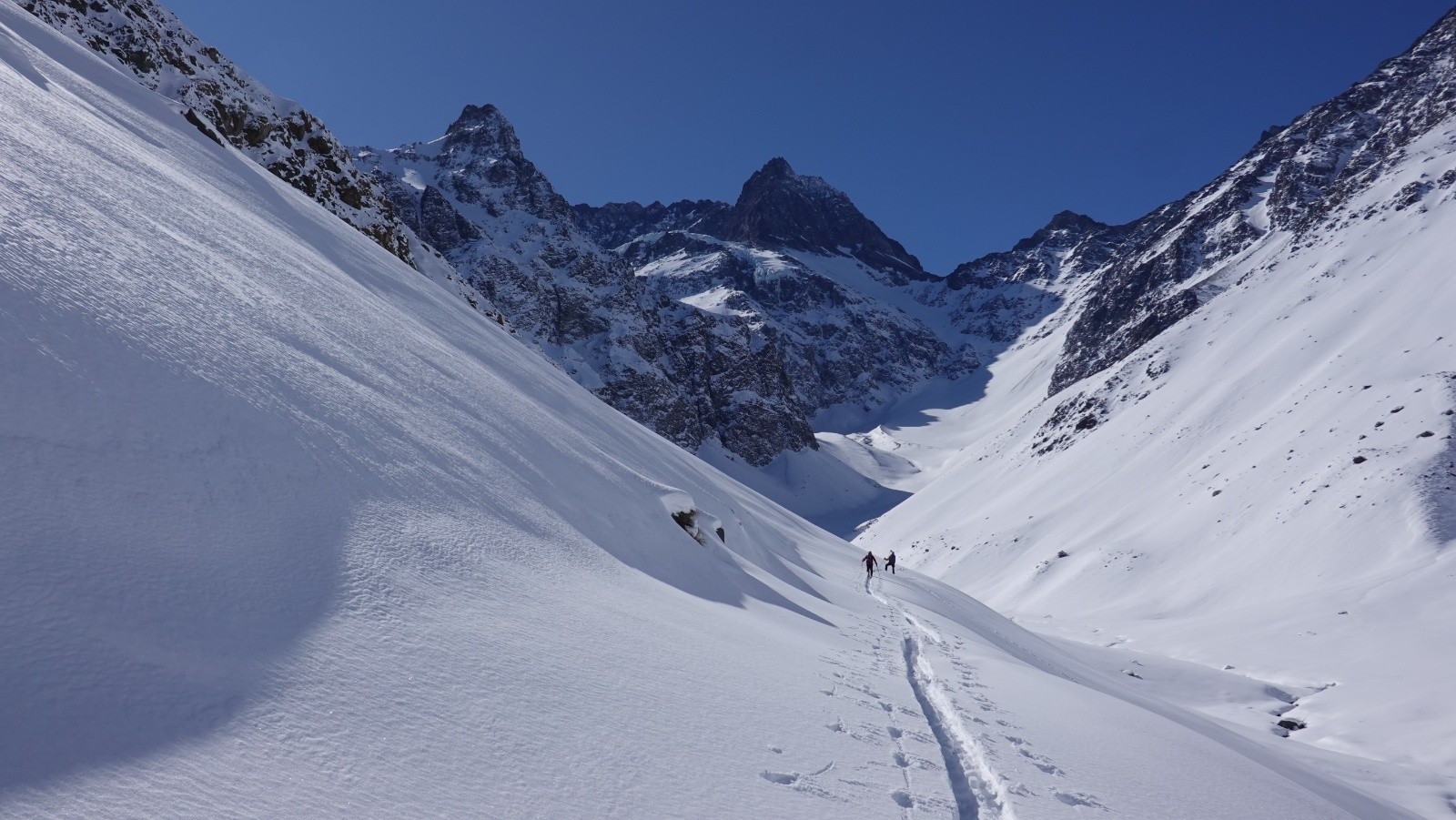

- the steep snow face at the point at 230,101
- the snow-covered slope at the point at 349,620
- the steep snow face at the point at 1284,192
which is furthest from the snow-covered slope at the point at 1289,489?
the steep snow face at the point at 230,101

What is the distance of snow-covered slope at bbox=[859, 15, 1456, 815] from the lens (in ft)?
80.4

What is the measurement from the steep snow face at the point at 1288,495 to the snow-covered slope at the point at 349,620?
1582cm

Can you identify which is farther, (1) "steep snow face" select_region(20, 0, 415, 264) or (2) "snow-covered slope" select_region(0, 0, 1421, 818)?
(1) "steep snow face" select_region(20, 0, 415, 264)

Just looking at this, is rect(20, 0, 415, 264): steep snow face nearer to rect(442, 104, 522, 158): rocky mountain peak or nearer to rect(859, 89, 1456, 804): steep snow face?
rect(859, 89, 1456, 804): steep snow face

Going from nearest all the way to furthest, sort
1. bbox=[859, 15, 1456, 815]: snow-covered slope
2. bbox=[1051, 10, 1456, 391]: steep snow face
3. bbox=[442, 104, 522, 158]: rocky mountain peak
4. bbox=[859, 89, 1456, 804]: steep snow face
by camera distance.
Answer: bbox=[859, 15, 1456, 815]: snow-covered slope, bbox=[859, 89, 1456, 804]: steep snow face, bbox=[1051, 10, 1456, 391]: steep snow face, bbox=[442, 104, 522, 158]: rocky mountain peak

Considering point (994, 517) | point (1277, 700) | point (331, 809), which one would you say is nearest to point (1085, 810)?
point (331, 809)

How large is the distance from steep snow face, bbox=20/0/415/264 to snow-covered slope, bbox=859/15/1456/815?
1730 inches

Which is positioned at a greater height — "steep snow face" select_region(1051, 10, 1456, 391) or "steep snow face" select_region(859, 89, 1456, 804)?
"steep snow face" select_region(1051, 10, 1456, 391)

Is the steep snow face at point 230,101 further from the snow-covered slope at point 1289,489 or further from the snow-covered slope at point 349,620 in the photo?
the snow-covered slope at point 1289,489

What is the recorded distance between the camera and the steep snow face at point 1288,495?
24.6 meters

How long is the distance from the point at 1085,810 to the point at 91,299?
10741 millimetres

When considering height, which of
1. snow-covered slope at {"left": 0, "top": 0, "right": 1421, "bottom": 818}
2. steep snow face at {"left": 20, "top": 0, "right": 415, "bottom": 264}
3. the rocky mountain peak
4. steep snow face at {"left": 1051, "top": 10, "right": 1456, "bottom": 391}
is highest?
steep snow face at {"left": 1051, "top": 10, "right": 1456, "bottom": 391}

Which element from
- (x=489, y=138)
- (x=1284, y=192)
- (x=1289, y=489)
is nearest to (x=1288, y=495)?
(x=1289, y=489)

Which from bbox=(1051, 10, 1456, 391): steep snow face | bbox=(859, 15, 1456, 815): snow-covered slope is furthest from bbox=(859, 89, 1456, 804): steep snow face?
bbox=(1051, 10, 1456, 391): steep snow face
